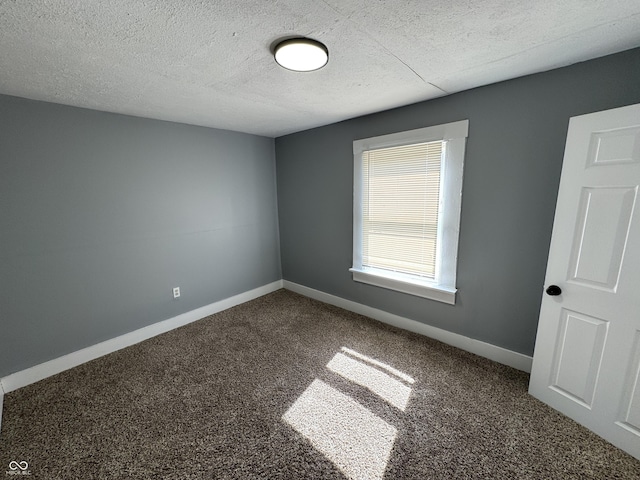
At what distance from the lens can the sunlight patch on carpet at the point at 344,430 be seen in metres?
1.43

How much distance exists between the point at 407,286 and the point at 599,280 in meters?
1.43

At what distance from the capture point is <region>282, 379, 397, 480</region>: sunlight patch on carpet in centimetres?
143

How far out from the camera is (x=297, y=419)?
173 centimetres

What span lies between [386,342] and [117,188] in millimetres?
3101

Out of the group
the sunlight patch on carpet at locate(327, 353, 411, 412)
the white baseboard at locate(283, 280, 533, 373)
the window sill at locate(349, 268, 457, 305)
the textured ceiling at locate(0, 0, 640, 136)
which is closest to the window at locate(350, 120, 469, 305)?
the window sill at locate(349, 268, 457, 305)

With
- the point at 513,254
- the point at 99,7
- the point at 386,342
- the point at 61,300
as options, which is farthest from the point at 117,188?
the point at 513,254

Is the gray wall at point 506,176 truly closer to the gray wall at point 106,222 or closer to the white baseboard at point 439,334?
the white baseboard at point 439,334

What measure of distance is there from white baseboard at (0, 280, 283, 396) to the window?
188cm

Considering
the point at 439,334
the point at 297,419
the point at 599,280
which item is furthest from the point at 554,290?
the point at 297,419

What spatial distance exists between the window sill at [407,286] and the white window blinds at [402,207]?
112 millimetres

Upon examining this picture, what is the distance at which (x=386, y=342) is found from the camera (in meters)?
2.60

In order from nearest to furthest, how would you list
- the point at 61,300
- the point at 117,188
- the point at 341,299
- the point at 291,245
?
the point at 61,300
the point at 117,188
the point at 341,299
the point at 291,245

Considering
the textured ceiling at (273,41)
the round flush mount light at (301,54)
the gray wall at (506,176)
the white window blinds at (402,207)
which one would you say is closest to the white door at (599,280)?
the gray wall at (506,176)

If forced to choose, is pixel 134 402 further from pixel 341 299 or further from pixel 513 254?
pixel 513 254
